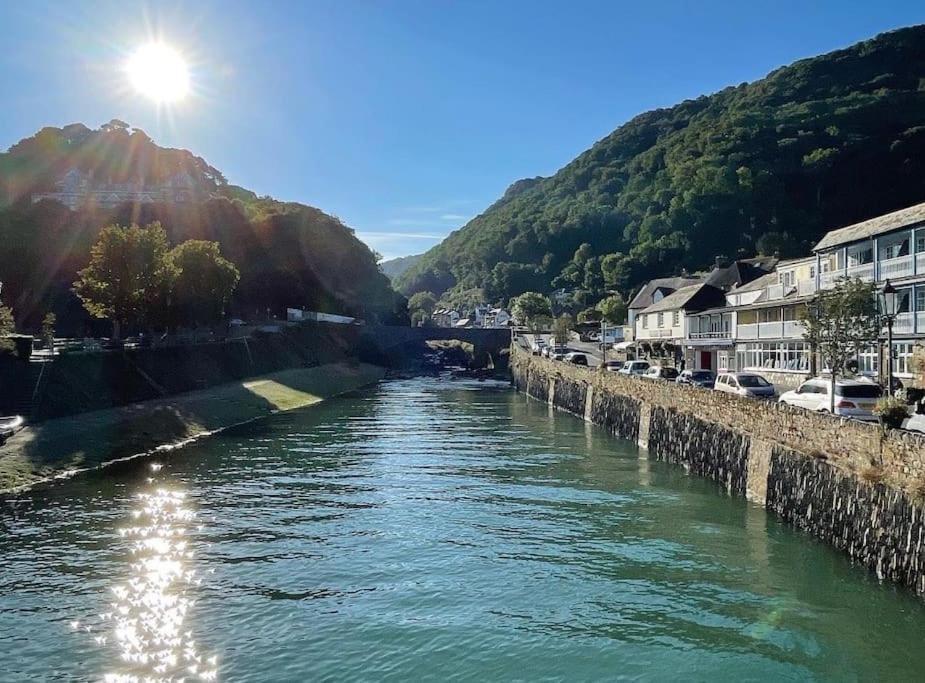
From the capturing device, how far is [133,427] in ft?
135

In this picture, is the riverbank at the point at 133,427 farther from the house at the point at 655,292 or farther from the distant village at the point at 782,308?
the house at the point at 655,292

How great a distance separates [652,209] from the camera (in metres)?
169

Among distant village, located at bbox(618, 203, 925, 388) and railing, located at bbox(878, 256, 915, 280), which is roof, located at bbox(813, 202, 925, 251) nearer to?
distant village, located at bbox(618, 203, 925, 388)

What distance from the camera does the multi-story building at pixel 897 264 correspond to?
40250 mm

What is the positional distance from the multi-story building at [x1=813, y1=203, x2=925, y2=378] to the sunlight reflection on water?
33.6 metres

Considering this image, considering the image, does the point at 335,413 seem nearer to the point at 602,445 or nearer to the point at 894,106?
the point at 602,445

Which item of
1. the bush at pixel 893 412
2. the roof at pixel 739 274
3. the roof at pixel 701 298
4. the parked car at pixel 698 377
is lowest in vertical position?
the parked car at pixel 698 377

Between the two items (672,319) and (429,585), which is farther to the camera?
(672,319)

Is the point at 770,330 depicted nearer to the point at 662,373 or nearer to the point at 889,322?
the point at 662,373

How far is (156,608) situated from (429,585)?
595cm

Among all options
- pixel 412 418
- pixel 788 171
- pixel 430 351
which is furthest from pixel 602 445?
pixel 788 171

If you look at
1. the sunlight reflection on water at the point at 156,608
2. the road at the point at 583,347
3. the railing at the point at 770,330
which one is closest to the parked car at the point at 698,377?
the railing at the point at 770,330

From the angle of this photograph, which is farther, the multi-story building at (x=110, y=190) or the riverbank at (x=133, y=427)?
the multi-story building at (x=110, y=190)

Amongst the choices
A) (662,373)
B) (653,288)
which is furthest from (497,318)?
(662,373)
